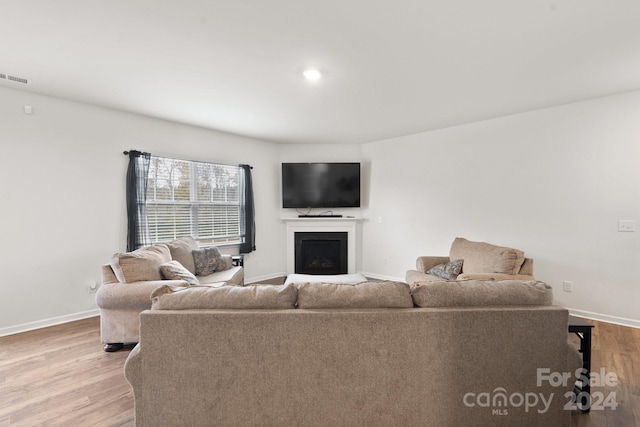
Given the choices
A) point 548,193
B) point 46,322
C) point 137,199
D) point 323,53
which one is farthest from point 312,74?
point 46,322

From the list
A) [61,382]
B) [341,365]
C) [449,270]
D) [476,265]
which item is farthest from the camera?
[449,270]

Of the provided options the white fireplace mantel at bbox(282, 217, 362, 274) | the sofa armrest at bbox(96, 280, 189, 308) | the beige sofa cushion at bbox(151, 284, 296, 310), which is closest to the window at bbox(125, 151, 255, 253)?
the white fireplace mantel at bbox(282, 217, 362, 274)

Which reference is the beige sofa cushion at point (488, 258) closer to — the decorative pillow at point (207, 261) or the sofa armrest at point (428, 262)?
the sofa armrest at point (428, 262)

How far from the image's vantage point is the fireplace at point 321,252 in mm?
5395

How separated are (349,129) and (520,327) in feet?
12.1

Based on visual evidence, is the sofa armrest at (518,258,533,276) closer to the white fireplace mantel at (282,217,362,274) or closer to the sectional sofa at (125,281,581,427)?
the sectional sofa at (125,281,581,427)

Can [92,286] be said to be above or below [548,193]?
below

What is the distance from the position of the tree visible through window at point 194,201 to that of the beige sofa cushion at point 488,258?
3.56m

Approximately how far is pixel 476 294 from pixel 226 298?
1.35 m

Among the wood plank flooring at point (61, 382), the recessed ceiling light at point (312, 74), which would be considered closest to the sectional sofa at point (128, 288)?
the wood plank flooring at point (61, 382)

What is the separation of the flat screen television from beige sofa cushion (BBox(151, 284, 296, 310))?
3840 mm

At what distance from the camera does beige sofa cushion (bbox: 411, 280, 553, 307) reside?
1.49m

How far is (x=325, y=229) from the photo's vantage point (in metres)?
5.35

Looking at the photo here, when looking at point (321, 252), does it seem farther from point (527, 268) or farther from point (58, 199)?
point (58, 199)
